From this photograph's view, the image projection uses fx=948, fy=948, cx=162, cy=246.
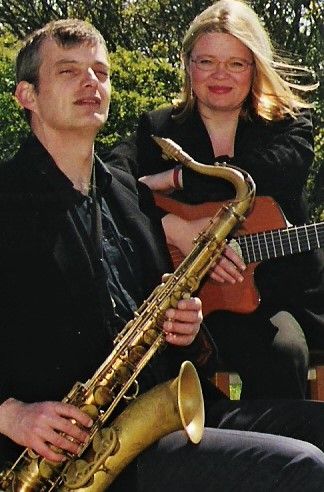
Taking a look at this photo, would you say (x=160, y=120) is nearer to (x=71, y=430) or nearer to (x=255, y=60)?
(x=255, y=60)

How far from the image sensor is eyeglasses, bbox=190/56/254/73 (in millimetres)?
4035

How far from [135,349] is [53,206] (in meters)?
0.54

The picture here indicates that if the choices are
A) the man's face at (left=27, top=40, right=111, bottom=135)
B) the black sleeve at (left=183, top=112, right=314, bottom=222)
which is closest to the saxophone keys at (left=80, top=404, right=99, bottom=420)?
the man's face at (left=27, top=40, right=111, bottom=135)

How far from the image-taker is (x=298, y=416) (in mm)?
3111

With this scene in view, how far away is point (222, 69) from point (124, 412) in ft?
5.67

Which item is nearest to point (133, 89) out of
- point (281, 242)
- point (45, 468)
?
point (281, 242)

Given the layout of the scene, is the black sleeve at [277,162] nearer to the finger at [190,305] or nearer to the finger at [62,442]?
the finger at [190,305]

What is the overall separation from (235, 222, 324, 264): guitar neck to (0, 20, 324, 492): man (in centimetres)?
76

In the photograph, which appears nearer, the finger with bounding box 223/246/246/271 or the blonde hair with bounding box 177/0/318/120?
the finger with bounding box 223/246/246/271

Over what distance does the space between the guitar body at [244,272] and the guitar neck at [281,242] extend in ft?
0.11

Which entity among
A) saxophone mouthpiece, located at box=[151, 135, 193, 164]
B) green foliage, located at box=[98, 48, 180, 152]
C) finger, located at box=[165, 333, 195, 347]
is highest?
saxophone mouthpiece, located at box=[151, 135, 193, 164]

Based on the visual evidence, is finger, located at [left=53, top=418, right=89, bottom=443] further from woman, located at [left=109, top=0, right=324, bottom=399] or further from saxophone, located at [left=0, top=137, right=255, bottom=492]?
woman, located at [left=109, top=0, right=324, bottom=399]

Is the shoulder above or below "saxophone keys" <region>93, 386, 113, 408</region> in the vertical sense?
above

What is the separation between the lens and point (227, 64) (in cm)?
403
